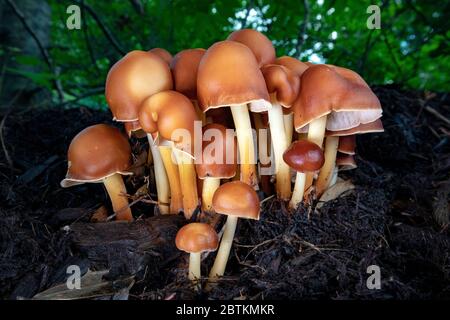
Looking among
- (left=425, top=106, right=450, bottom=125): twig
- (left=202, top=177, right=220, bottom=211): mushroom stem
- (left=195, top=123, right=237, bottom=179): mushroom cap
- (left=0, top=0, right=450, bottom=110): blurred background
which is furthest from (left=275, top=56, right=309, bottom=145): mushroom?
(left=0, top=0, right=450, bottom=110): blurred background

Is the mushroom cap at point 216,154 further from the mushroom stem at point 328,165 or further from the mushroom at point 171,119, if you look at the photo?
the mushroom stem at point 328,165

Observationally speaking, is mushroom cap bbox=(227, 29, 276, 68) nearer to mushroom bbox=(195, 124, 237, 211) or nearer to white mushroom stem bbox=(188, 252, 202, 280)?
mushroom bbox=(195, 124, 237, 211)

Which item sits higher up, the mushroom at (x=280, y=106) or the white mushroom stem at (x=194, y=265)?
the mushroom at (x=280, y=106)

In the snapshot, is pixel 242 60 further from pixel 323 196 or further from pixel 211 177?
pixel 323 196

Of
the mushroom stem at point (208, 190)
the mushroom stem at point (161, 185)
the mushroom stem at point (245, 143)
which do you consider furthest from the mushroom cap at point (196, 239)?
the mushroom stem at point (161, 185)

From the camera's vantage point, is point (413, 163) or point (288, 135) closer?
point (288, 135)

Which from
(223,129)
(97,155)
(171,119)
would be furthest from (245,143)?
(97,155)

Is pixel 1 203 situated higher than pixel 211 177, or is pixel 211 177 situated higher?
pixel 211 177
